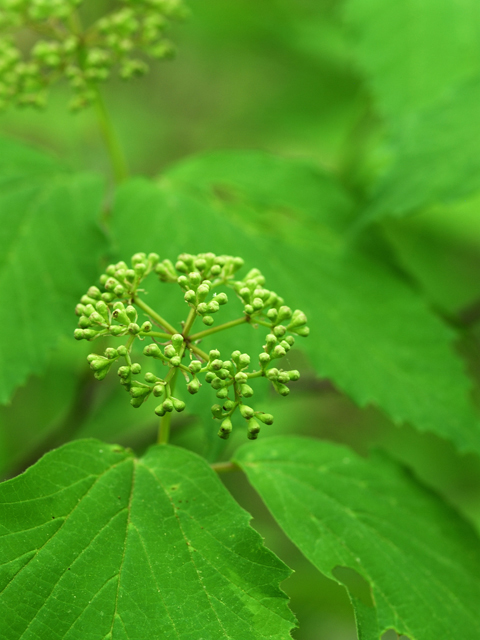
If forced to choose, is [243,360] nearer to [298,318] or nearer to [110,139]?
[298,318]

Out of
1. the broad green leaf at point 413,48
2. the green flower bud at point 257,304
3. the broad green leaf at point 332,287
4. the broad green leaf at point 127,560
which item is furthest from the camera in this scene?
the broad green leaf at point 413,48

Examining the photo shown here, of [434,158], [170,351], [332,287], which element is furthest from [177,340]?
[434,158]

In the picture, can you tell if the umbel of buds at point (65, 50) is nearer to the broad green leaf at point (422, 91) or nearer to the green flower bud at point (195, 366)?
the broad green leaf at point (422, 91)

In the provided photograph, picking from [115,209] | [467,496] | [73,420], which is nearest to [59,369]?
[73,420]

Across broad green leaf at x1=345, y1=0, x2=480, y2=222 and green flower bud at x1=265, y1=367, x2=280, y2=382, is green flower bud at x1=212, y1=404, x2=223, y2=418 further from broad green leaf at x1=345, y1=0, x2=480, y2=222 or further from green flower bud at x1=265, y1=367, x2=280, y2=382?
broad green leaf at x1=345, y1=0, x2=480, y2=222

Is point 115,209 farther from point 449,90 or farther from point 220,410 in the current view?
point 449,90

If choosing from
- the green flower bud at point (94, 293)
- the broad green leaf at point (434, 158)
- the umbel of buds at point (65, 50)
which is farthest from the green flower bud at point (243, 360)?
the umbel of buds at point (65, 50)
